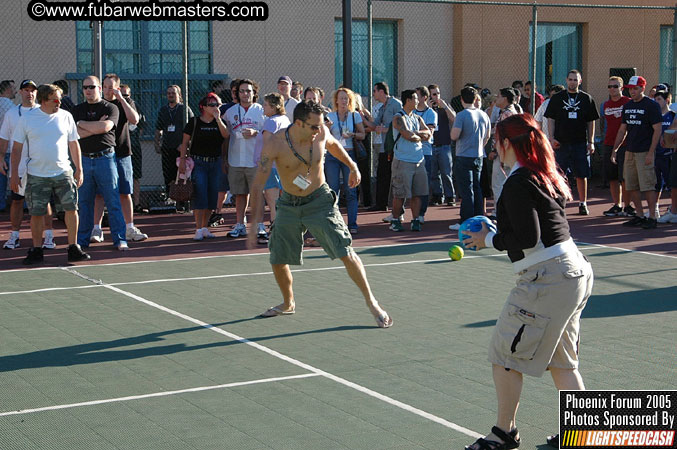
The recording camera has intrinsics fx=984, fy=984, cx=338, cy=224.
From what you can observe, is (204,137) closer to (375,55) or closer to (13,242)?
(13,242)

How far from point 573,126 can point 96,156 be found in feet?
24.7

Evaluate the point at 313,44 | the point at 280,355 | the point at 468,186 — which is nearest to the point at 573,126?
the point at 468,186

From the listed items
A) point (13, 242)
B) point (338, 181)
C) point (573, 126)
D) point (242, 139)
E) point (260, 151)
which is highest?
point (573, 126)

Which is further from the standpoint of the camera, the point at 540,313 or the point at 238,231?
the point at 238,231

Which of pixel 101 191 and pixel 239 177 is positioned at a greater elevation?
pixel 239 177

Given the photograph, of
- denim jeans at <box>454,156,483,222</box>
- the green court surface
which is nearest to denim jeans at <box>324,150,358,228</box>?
denim jeans at <box>454,156,483,222</box>

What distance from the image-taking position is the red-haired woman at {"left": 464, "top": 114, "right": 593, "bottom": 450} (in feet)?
16.4

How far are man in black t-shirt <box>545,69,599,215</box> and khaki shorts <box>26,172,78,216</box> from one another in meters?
7.76

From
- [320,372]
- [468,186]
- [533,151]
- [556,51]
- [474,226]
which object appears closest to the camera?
[533,151]

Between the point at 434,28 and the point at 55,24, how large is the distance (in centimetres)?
797

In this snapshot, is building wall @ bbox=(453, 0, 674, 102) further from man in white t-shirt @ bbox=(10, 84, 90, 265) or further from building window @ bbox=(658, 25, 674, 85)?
man in white t-shirt @ bbox=(10, 84, 90, 265)

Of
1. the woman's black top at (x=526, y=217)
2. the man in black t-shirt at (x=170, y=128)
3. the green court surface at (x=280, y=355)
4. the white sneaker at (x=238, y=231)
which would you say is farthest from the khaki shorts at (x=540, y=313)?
the man in black t-shirt at (x=170, y=128)

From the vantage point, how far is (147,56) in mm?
18656

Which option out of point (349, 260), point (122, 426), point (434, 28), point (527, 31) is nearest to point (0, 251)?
point (349, 260)
